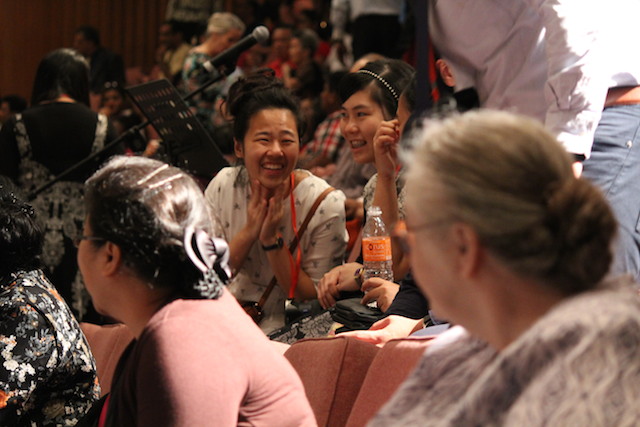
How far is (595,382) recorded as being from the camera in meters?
0.96

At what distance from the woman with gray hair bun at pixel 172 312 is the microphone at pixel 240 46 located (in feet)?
5.23

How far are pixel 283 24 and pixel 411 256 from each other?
559cm

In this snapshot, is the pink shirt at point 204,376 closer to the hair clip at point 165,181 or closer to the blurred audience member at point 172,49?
the hair clip at point 165,181

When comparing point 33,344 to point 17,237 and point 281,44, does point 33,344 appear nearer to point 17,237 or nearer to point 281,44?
point 17,237

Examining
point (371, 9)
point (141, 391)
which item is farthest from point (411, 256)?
point (371, 9)

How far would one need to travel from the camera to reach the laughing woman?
2930 mm

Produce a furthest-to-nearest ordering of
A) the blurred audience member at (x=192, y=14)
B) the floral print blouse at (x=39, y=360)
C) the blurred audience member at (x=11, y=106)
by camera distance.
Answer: the blurred audience member at (x=192, y=14)
the blurred audience member at (x=11, y=106)
the floral print blouse at (x=39, y=360)

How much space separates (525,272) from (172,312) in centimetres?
69

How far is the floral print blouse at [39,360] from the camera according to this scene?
6.55 ft

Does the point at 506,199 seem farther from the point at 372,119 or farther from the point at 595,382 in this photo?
the point at 372,119

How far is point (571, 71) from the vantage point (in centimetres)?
177

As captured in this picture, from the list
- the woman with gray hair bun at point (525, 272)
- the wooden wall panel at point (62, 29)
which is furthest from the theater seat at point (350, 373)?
the wooden wall panel at point (62, 29)

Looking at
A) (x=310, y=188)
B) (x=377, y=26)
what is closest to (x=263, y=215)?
(x=310, y=188)

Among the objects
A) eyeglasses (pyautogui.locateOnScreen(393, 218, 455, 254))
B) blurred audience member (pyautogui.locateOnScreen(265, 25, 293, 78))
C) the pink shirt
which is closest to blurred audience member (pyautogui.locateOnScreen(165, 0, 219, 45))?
blurred audience member (pyautogui.locateOnScreen(265, 25, 293, 78))
